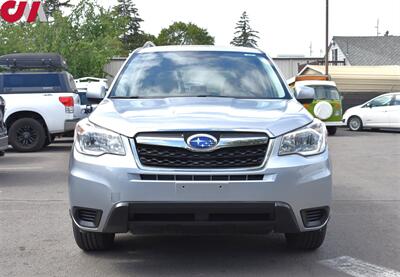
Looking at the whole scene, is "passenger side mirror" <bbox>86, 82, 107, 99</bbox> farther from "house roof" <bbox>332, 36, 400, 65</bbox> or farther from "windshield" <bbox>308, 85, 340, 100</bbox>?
"house roof" <bbox>332, 36, 400, 65</bbox>

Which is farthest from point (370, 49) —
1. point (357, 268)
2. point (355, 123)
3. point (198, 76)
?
point (357, 268)

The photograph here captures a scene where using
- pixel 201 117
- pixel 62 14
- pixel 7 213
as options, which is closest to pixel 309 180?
pixel 201 117

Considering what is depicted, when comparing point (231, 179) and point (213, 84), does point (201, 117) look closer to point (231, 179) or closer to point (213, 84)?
point (231, 179)

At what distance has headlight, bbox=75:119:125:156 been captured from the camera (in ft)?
16.2

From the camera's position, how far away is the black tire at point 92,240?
18.4 feet

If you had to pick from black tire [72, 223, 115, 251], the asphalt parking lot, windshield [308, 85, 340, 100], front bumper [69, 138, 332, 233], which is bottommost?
windshield [308, 85, 340, 100]

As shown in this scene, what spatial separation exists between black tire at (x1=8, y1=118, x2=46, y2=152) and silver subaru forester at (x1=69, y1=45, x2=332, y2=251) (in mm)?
10833

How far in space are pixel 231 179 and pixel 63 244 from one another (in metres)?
2.14

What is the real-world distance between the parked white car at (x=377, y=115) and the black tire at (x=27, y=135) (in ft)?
45.0

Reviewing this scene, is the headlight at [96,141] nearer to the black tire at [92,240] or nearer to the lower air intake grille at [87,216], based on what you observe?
the lower air intake grille at [87,216]

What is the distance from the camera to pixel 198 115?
5094 millimetres

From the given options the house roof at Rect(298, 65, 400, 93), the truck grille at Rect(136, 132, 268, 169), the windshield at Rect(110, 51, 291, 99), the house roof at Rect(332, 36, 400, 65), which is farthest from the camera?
the house roof at Rect(332, 36, 400, 65)

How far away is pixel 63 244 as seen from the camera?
620 centimetres

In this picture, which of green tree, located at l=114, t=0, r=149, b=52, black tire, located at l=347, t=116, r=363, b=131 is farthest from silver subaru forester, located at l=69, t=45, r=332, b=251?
green tree, located at l=114, t=0, r=149, b=52
